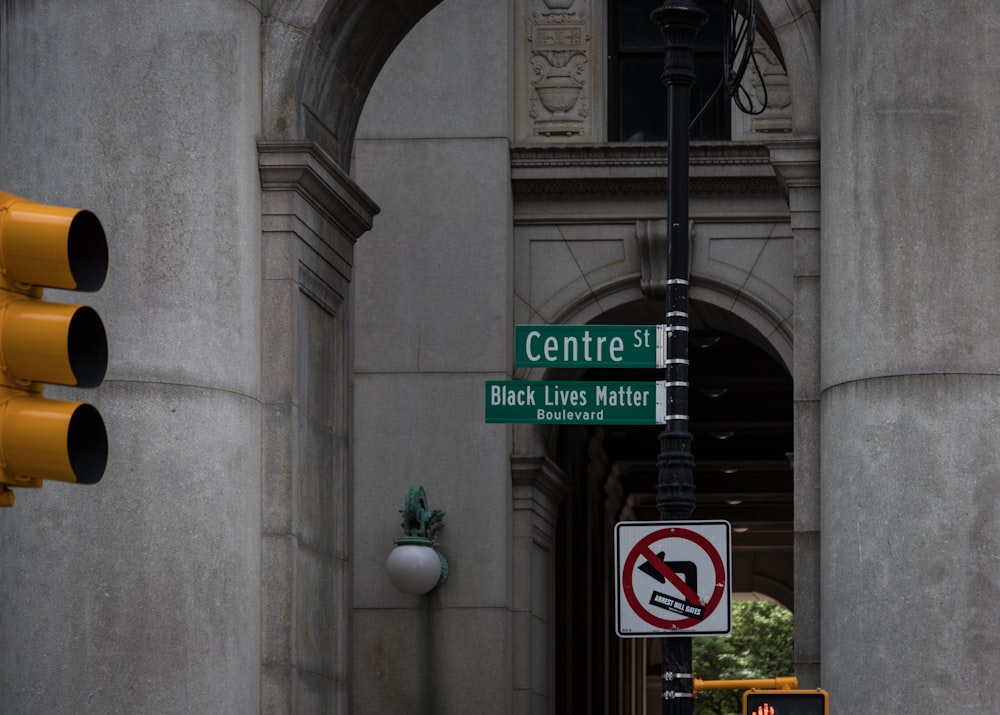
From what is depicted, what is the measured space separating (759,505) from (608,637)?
11.6 meters

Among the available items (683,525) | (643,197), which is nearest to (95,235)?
(683,525)

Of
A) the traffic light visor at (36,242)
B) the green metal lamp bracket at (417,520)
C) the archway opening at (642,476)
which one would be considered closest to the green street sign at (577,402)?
the traffic light visor at (36,242)

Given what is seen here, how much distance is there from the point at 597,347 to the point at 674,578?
1682 mm

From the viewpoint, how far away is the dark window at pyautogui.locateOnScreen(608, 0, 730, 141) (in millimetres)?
25312

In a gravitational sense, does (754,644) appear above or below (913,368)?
below

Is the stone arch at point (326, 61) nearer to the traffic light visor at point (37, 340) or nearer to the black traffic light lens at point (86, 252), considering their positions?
the black traffic light lens at point (86, 252)

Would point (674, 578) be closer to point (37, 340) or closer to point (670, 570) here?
point (670, 570)

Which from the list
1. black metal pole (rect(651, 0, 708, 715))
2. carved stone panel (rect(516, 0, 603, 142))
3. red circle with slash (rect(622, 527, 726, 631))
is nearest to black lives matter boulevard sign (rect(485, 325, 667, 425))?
black metal pole (rect(651, 0, 708, 715))

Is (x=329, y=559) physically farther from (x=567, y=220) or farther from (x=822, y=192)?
(x=567, y=220)

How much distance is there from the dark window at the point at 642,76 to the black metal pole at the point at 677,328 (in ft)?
34.1

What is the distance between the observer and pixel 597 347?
14.7 meters

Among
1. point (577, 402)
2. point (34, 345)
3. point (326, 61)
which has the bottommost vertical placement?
point (34, 345)

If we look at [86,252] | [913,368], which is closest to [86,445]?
[86,252]

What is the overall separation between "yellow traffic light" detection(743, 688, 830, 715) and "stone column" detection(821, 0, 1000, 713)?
183 cm
